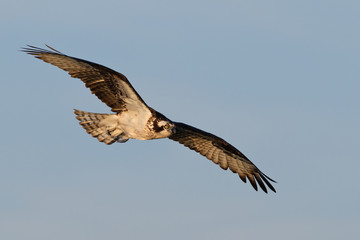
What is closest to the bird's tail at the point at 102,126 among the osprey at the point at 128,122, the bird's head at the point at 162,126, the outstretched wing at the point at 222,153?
the osprey at the point at 128,122

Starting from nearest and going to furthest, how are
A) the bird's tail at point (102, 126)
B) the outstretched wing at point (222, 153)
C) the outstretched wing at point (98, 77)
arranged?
the outstretched wing at point (98, 77) → the bird's tail at point (102, 126) → the outstretched wing at point (222, 153)

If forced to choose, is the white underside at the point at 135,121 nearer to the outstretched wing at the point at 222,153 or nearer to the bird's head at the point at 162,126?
the bird's head at the point at 162,126

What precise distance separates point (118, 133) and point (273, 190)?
165 inches

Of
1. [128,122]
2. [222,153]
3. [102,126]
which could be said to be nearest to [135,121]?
[128,122]

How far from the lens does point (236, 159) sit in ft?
59.2

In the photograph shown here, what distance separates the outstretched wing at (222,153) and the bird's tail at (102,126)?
5.53 ft

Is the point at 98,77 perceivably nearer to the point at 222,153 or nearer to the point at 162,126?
the point at 162,126

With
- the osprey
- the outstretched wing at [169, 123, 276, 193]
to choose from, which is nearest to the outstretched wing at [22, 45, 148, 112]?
the osprey

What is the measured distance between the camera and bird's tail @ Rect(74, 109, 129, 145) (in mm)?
16594

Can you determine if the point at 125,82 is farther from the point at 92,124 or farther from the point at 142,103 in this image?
the point at 92,124

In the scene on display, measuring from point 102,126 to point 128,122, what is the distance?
37.2 inches

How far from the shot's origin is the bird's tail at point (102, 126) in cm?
1659

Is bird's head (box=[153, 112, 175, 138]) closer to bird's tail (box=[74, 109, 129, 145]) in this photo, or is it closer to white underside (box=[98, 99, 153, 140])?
white underside (box=[98, 99, 153, 140])

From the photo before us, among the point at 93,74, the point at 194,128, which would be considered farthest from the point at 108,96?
the point at 194,128
